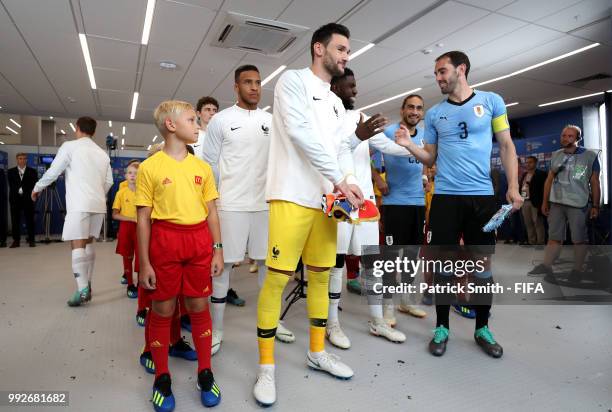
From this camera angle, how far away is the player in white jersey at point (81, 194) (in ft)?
10.2

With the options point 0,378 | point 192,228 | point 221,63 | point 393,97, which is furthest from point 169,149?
point 393,97

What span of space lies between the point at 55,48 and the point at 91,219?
3.63 metres

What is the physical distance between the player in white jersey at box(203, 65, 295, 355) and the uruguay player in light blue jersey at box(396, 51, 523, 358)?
2.87 ft

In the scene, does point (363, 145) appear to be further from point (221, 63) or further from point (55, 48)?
point (55, 48)

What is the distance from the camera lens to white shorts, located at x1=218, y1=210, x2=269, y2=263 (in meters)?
2.19

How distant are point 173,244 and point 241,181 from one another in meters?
0.72

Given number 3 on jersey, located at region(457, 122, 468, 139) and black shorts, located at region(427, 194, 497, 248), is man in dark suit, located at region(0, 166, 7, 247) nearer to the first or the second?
black shorts, located at region(427, 194, 497, 248)

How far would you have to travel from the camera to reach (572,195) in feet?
13.3

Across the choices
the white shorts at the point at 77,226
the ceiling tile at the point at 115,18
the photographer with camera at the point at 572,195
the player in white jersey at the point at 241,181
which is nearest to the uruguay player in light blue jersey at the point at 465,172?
the player in white jersey at the point at 241,181

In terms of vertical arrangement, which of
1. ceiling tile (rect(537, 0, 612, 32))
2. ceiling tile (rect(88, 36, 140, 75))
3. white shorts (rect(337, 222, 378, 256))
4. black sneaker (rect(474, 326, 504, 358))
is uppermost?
ceiling tile (rect(88, 36, 140, 75))

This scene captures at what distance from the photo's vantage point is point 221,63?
6008mm

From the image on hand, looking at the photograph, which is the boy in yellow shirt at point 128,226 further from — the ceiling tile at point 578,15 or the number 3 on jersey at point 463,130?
the ceiling tile at point 578,15

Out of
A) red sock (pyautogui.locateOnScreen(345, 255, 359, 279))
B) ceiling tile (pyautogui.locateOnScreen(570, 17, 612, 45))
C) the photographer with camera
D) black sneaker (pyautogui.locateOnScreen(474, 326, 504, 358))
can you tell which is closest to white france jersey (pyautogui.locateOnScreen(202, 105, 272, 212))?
black sneaker (pyautogui.locateOnScreen(474, 326, 504, 358))

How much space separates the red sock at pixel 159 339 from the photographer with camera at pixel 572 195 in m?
4.07
